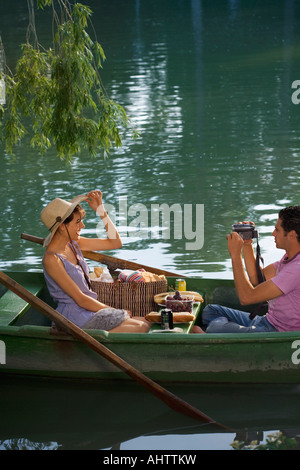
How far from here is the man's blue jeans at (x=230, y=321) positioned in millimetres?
7449

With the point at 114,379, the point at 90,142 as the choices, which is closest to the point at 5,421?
the point at 114,379

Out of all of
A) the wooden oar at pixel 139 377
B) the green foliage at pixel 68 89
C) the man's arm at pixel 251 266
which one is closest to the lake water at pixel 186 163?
the wooden oar at pixel 139 377

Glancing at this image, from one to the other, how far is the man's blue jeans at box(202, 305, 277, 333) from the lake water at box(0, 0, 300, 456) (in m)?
1.05

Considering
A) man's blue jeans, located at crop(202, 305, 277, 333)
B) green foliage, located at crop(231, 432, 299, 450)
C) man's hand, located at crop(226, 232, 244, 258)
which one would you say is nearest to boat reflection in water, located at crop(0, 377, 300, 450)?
green foliage, located at crop(231, 432, 299, 450)

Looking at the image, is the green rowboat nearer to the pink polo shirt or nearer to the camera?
the pink polo shirt

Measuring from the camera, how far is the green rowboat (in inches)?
281

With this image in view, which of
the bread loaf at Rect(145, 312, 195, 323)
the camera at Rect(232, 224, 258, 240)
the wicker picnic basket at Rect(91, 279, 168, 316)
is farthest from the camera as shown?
the wicker picnic basket at Rect(91, 279, 168, 316)

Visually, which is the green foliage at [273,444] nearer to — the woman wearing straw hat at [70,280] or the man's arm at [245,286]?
the man's arm at [245,286]

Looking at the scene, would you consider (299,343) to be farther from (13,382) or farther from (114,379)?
(13,382)

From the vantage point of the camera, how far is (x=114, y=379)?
7.55 m

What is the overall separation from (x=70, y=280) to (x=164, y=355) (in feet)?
3.53

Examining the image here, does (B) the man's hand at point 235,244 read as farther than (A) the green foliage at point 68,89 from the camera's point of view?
No

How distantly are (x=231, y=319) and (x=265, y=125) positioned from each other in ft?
37.1

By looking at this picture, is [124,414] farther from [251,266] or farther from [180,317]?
[251,266]
